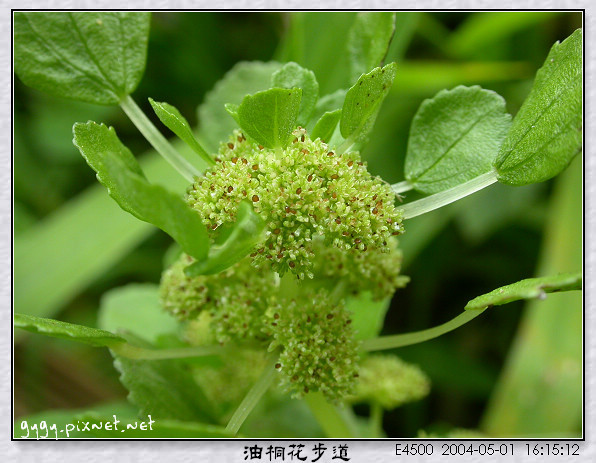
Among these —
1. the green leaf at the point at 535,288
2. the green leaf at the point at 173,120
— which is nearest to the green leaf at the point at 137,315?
the green leaf at the point at 173,120

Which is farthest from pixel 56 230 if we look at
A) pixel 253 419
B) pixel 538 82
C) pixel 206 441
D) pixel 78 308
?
pixel 538 82

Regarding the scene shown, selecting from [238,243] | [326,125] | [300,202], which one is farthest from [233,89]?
[238,243]

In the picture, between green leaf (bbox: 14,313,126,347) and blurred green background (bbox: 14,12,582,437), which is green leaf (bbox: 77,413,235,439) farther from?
blurred green background (bbox: 14,12,582,437)

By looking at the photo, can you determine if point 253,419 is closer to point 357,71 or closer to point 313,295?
point 313,295

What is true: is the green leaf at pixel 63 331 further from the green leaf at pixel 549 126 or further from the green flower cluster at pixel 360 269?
the green leaf at pixel 549 126

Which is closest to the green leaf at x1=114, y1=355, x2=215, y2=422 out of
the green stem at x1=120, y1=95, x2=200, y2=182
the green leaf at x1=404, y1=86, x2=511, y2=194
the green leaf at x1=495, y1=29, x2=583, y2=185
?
the green stem at x1=120, y1=95, x2=200, y2=182

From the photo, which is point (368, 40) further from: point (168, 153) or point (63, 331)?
point (63, 331)

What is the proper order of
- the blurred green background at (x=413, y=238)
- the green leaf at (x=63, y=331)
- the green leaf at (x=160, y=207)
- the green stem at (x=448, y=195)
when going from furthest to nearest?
the blurred green background at (x=413, y=238), the green stem at (x=448, y=195), the green leaf at (x=63, y=331), the green leaf at (x=160, y=207)
